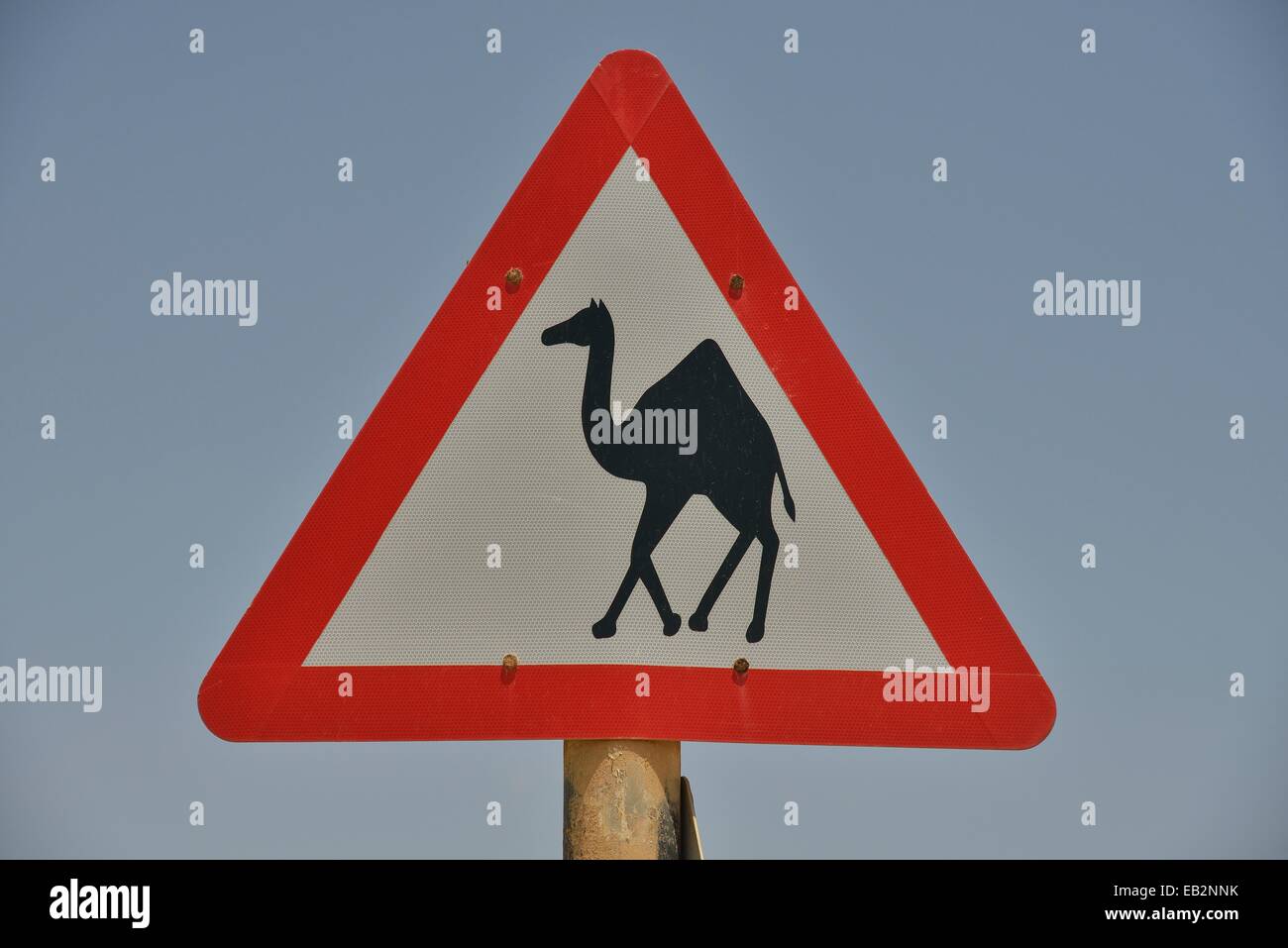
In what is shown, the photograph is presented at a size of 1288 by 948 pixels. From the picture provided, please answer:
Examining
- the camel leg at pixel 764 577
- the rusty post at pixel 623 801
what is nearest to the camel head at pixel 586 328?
the camel leg at pixel 764 577

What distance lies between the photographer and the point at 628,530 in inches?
86.4

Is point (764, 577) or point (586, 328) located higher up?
point (586, 328)

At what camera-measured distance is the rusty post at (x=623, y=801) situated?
7.22ft

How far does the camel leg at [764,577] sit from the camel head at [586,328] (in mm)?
433

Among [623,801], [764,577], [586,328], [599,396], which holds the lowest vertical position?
[623,801]

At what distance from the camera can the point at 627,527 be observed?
7.20ft

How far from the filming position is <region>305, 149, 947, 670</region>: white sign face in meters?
2.19

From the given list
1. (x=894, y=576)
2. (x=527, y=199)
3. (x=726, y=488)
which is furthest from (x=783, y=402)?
(x=527, y=199)

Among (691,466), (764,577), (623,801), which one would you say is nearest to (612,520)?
(691,466)

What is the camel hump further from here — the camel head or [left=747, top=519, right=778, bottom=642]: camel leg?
[left=747, top=519, right=778, bottom=642]: camel leg

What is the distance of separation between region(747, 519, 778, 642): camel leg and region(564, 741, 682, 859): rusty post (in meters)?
0.24

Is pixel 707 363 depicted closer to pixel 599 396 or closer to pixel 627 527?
pixel 599 396

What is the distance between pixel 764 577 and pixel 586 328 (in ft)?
1.73

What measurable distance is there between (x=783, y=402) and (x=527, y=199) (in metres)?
0.58
